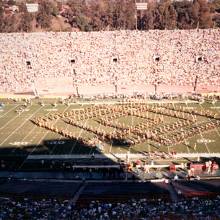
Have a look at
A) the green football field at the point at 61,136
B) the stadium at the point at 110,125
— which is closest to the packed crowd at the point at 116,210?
the stadium at the point at 110,125

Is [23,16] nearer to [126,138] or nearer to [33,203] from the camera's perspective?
[126,138]

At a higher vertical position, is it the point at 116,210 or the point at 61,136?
the point at 116,210

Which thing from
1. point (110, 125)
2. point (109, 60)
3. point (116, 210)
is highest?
point (109, 60)

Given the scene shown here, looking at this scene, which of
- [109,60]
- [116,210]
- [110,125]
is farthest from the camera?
[109,60]

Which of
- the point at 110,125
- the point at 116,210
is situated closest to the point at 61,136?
the point at 110,125

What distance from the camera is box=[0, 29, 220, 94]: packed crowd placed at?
3925cm

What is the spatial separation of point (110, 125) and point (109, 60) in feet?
43.1

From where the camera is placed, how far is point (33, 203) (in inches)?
639

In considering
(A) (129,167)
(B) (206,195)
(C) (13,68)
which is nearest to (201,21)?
(C) (13,68)

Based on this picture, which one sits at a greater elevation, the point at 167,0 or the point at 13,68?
the point at 167,0

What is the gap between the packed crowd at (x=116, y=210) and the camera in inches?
571

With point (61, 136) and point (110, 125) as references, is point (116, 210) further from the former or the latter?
point (110, 125)

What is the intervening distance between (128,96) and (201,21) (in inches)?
1125

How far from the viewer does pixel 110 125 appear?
28703 mm
